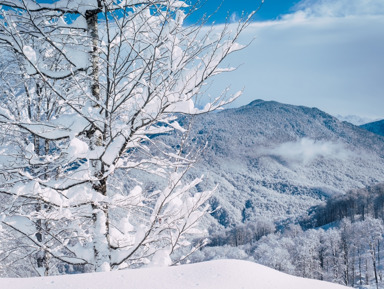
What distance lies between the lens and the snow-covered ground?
1.86m

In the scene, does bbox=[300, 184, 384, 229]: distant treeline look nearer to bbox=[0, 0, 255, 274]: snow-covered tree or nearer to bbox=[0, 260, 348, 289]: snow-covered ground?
bbox=[0, 0, 255, 274]: snow-covered tree

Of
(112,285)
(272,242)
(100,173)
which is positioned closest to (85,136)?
(100,173)

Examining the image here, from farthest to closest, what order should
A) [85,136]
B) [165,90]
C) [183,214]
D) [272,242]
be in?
[272,242]
[85,136]
[183,214]
[165,90]

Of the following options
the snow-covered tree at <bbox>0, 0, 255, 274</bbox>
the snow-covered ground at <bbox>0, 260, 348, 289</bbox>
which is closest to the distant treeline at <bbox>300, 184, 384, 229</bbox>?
the snow-covered tree at <bbox>0, 0, 255, 274</bbox>

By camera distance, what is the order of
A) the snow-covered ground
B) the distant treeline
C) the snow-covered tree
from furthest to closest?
the distant treeline
the snow-covered tree
the snow-covered ground

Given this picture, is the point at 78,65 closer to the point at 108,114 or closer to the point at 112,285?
the point at 108,114

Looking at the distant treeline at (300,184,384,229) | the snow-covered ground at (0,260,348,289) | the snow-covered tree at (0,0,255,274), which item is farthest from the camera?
the distant treeline at (300,184,384,229)

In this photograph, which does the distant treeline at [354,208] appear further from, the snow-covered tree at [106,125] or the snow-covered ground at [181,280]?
the snow-covered ground at [181,280]

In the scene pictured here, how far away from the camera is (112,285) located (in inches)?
72.9

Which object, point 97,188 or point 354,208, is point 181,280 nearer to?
point 97,188

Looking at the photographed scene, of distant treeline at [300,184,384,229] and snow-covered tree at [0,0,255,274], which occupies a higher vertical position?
snow-covered tree at [0,0,255,274]

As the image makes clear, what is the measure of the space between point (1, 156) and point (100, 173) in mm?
1070

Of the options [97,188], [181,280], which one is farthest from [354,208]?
[181,280]

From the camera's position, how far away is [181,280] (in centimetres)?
191
